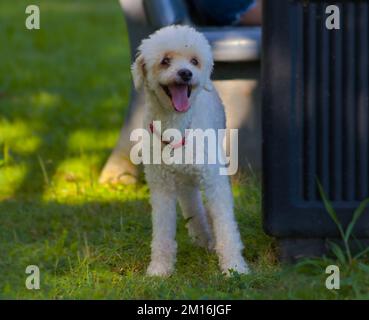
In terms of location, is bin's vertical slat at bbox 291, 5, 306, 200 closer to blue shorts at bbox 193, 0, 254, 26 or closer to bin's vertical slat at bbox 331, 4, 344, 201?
bin's vertical slat at bbox 331, 4, 344, 201

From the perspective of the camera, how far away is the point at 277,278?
4383mm

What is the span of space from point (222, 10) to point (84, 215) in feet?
5.34

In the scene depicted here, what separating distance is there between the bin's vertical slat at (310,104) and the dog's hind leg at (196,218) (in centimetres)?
64

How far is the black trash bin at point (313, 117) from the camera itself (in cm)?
443

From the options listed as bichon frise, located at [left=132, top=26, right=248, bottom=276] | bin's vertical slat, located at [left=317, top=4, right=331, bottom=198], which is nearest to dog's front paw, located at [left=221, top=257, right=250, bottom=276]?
bichon frise, located at [left=132, top=26, right=248, bottom=276]

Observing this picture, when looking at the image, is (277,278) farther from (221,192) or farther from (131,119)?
(131,119)

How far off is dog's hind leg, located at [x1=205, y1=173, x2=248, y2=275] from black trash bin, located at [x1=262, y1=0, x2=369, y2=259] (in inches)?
7.5

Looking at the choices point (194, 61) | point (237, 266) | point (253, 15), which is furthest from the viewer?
point (253, 15)

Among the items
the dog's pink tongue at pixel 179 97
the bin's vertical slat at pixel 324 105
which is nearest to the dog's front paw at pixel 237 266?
the bin's vertical slat at pixel 324 105

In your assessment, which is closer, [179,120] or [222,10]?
[179,120]

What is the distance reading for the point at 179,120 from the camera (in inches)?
179

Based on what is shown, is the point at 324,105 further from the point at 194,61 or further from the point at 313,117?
the point at 194,61

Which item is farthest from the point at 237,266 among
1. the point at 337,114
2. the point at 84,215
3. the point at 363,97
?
the point at 84,215
